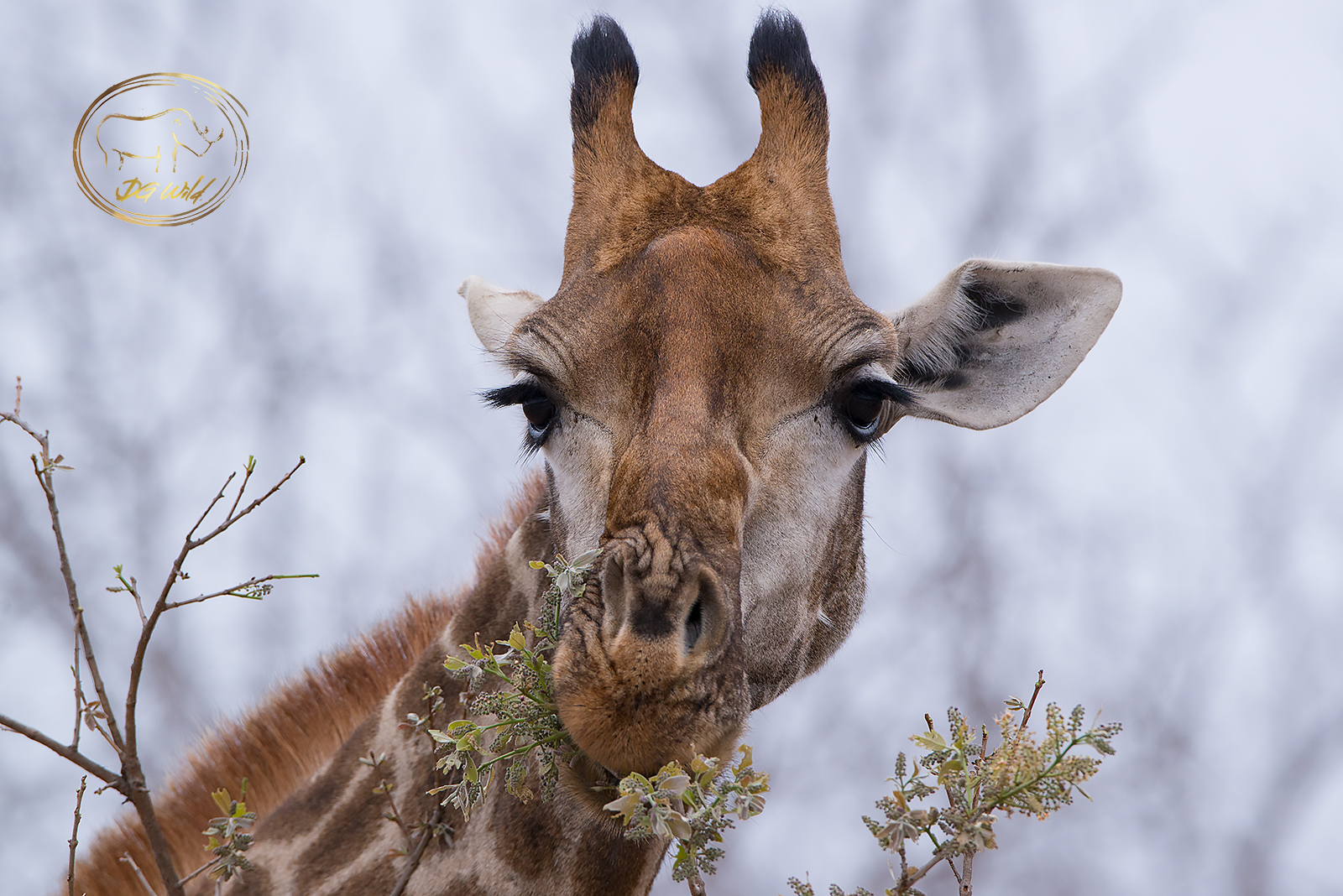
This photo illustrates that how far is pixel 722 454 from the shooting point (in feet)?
10.2

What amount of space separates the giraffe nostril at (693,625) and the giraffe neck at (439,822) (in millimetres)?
844

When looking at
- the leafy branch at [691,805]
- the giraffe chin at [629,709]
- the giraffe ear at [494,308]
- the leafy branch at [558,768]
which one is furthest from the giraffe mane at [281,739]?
the leafy branch at [691,805]

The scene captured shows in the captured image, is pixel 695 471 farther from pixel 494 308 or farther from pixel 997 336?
pixel 494 308

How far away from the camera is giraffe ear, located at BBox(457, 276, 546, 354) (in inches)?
185

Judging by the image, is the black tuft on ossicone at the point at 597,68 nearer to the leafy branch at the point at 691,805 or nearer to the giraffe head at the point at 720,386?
the giraffe head at the point at 720,386

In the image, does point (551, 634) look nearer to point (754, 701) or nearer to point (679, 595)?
point (679, 595)

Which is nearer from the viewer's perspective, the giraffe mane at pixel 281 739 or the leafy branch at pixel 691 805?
the leafy branch at pixel 691 805

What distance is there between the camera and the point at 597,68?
4.41m

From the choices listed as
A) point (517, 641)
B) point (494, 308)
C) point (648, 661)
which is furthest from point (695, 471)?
point (494, 308)

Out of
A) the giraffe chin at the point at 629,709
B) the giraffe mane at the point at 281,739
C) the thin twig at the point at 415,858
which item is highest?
the giraffe mane at the point at 281,739

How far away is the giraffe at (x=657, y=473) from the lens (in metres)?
2.70

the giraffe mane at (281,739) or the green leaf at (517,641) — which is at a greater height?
the giraffe mane at (281,739)

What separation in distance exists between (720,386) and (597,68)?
74.5 inches

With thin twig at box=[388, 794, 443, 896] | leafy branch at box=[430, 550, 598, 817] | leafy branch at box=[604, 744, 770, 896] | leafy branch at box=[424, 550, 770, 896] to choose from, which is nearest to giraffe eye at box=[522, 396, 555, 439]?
leafy branch at box=[424, 550, 770, 896]
